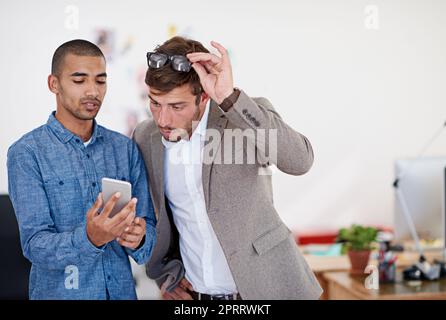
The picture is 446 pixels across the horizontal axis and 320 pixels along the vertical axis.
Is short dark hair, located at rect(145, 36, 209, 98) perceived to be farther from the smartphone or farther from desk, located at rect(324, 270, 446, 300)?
desk, located at rect(324, 270, 446, 300)

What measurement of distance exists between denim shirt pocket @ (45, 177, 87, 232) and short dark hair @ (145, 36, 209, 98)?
25 cm

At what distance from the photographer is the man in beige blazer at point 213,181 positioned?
117 cm

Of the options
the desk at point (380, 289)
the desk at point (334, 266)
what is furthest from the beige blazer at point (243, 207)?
the desk at point (334, 266)

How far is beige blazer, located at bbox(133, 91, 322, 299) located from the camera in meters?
1.23

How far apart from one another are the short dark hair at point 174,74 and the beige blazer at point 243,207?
3.9 inches

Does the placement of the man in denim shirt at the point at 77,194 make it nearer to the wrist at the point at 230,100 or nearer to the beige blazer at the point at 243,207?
the beige blazer at the point at 243,207

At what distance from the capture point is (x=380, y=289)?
1734 millimetres

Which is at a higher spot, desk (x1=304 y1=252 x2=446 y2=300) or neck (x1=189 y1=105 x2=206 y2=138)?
neck (x1=189 y1=105 x2=206 y2=138)

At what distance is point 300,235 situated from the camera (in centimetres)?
296

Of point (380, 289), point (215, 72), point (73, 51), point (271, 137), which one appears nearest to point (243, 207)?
point (271, 137)

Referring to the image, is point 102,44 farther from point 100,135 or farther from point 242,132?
point 242,132

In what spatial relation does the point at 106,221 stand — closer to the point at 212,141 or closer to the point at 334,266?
the point at 212,141

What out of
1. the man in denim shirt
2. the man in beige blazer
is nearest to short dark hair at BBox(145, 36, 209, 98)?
the man in beige blazer
